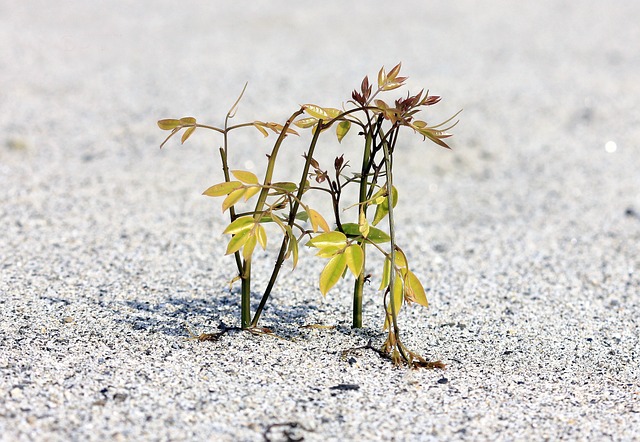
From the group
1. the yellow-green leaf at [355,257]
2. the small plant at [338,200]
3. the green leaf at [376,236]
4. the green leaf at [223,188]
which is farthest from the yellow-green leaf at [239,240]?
the green leaf at [376,236]

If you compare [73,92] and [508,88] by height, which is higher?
[508,88]

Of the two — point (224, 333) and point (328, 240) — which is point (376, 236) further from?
point (224, 333)

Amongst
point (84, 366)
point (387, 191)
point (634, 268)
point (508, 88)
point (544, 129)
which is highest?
point (508, 88)

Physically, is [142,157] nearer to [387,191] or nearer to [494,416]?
[387,191]

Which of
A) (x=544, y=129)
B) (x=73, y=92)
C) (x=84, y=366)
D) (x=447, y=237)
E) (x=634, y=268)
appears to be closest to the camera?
(x=84, y=366)

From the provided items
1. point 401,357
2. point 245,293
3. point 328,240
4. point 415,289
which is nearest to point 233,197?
point 328,240

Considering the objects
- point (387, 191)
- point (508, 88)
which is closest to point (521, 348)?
point (387, 191)

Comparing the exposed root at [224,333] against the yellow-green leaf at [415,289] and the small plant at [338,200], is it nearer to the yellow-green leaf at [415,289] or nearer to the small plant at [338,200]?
the small plant at [338,200]
